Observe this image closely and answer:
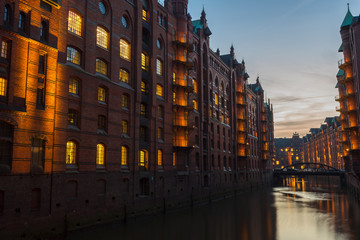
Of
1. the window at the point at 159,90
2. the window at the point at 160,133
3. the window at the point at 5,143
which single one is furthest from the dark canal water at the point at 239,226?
the window at the point at 159,90

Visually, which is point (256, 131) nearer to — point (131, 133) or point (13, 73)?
point (131, 133)

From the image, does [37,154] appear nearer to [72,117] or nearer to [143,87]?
[72,117]

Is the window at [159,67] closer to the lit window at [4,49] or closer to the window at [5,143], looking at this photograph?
the lit window at [4,49]

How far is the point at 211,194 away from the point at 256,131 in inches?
1499

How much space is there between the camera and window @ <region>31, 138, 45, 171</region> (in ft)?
62.0

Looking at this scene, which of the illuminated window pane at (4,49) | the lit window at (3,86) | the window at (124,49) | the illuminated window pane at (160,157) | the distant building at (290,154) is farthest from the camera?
the distant building at (290,154)

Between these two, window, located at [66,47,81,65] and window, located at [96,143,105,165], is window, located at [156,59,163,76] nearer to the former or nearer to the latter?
window, located at [66,47,81,65]

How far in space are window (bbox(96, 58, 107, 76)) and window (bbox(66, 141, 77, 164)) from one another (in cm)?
662

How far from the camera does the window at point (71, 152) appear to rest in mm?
21766

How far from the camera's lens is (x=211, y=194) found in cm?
4369

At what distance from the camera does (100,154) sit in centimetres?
2481

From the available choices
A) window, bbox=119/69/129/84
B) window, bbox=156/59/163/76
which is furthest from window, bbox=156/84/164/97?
window, bbox=119/69/129/84

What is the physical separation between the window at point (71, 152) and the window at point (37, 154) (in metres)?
2.29

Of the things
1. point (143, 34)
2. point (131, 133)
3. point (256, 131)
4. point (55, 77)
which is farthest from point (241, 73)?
point (55, 77)
